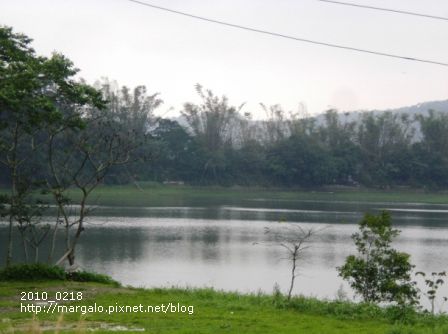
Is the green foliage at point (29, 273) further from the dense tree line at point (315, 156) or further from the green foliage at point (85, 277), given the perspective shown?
the dense tree line at point (315, 156)

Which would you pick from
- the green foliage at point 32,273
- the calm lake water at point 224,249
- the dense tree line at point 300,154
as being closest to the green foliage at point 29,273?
the green foliage at point 32,273

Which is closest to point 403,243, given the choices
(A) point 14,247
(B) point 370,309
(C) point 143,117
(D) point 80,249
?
A: (D) point 80,249

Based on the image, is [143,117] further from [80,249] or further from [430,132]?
[80,249]

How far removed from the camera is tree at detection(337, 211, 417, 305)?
36.0 ft

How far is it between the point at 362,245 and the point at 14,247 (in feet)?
41.9

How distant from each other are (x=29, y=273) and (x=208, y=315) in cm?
404

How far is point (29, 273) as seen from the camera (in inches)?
433

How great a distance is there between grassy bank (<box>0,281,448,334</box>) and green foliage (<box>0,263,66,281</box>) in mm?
288

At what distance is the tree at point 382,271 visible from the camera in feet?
36.0

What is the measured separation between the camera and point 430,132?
66.1 m

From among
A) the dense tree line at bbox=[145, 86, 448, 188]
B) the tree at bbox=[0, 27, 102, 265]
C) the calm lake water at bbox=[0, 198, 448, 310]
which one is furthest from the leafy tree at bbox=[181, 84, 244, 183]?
the tree at bbox=[0, 27, 102, 265]

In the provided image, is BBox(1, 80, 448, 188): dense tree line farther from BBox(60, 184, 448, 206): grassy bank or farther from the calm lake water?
the calm lake water

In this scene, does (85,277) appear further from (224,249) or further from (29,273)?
(224,249)

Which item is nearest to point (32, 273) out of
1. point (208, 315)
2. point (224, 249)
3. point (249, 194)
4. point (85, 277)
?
point (85, 277)
